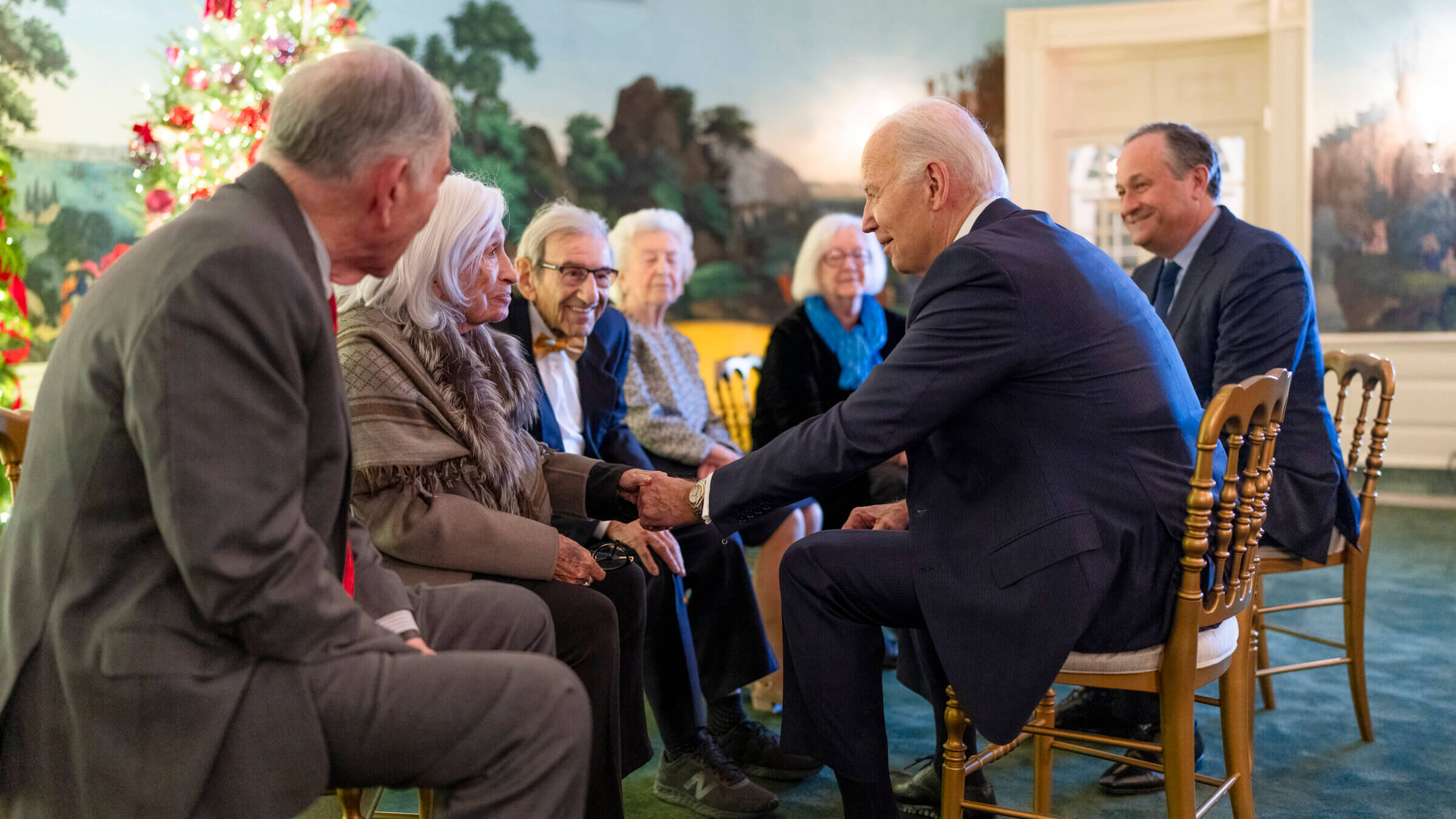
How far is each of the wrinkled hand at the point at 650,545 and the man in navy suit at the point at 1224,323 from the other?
3.77ft

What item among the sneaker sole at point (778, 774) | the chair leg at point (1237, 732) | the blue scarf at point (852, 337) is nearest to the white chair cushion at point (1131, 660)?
the chair leg at point (1237, 732)

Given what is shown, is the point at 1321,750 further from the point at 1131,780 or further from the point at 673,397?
the point at 673,397

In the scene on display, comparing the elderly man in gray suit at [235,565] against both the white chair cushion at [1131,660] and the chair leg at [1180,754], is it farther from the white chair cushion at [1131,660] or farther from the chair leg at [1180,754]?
the chair leg at [1180,754]

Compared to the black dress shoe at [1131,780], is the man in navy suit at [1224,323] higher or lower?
higher

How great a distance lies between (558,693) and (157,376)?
0.56m

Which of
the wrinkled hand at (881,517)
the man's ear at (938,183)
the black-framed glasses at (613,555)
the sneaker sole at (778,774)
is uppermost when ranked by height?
the man's ear at (938,183)

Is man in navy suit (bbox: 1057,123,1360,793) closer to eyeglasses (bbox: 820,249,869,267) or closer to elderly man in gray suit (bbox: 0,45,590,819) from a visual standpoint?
eyeglasses (bbox: 820,249,869,267)

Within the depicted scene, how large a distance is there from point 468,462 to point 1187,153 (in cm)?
208

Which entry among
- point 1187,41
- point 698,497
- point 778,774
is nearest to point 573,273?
point 698,497

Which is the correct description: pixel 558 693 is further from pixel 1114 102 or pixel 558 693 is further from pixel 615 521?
pixel 1114 102

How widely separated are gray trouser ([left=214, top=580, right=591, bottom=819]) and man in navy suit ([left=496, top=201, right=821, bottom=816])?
39.4 inches

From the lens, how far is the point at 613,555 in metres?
2.29

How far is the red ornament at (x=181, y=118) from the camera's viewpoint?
18.4 ft

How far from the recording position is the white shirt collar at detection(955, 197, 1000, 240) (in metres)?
2.00
